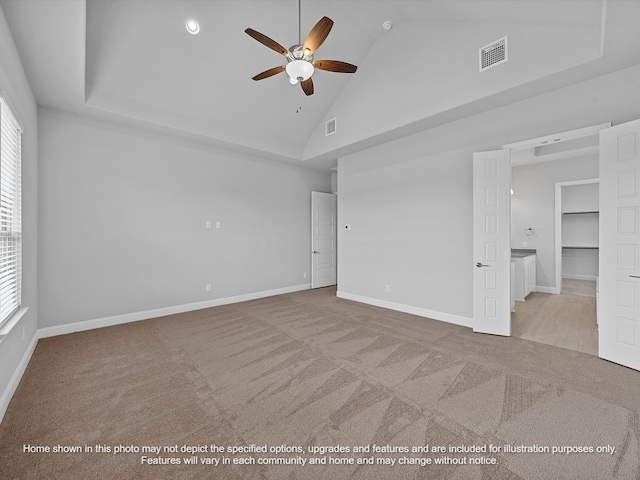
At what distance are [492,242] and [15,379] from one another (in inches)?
209

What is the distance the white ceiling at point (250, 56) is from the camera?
2.61 meters

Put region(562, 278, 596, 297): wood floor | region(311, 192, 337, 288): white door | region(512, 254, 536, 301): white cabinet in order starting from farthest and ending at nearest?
1. region(311, 192, 337, 288): white door
2. region(562, 278, 596, 297): wood floor
3. region(512, 254, 536, 301): white cabinet

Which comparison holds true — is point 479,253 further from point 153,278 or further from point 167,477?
point 153,278

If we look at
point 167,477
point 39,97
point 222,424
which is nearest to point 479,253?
point 222,424

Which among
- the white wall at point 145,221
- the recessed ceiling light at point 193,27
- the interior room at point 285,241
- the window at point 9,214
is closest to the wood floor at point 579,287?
the interior room at point 285,241

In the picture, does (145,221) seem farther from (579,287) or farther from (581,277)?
(581,277)

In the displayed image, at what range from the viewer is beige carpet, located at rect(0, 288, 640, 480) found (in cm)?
162

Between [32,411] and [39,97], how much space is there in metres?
3.65

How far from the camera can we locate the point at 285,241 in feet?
21.1

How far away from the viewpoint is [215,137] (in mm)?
4848

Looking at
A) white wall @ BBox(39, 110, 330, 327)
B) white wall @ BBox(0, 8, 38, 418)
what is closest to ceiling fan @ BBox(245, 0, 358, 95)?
white wall @ BBox(0, 8, 38, 418)

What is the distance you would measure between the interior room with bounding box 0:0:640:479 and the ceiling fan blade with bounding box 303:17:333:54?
23mm

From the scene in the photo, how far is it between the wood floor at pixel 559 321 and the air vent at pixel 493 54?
11.3 feet

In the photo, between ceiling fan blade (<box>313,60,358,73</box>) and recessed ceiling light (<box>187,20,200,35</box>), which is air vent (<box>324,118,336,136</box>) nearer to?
ceiling fan blade (<box>313,60,358,73</box>)
